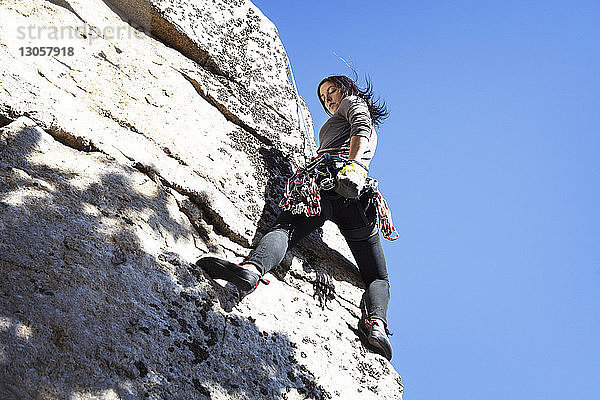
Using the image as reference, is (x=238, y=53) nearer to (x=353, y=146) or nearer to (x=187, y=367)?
(x=353, y=146)

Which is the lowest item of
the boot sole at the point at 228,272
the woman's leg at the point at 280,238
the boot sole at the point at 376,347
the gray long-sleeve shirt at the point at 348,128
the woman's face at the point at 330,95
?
the boot sole at the point at 228,272

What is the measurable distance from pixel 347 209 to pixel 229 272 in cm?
110

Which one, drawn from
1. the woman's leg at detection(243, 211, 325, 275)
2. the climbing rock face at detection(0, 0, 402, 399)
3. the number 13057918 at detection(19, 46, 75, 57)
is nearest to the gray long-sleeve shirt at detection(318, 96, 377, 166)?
the climbing rock face at detection(0, 0, 402, 399)

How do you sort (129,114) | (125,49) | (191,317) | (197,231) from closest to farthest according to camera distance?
(191,317) < (197,231) < (129,114) < (125,49)

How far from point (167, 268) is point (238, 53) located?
2569 millimetres

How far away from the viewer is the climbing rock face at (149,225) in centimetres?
189

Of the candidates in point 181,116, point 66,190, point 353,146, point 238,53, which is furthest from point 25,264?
point 238,53

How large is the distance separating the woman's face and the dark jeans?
44.1 inches

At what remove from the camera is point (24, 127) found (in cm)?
253

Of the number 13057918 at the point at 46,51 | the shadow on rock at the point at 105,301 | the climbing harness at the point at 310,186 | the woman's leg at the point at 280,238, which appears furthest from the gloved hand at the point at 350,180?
the number 13057918 at the point at 46,51

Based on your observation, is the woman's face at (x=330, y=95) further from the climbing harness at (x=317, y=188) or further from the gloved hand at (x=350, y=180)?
the gloved hand at (x=350, y=180)

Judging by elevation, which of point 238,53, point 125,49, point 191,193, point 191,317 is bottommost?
point 191,317

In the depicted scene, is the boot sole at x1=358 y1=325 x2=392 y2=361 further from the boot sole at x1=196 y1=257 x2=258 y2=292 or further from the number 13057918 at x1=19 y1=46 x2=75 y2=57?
the number 13057918 at x1=19 y1=46 x2=75 y2=57

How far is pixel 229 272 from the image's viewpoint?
8.44 feet
